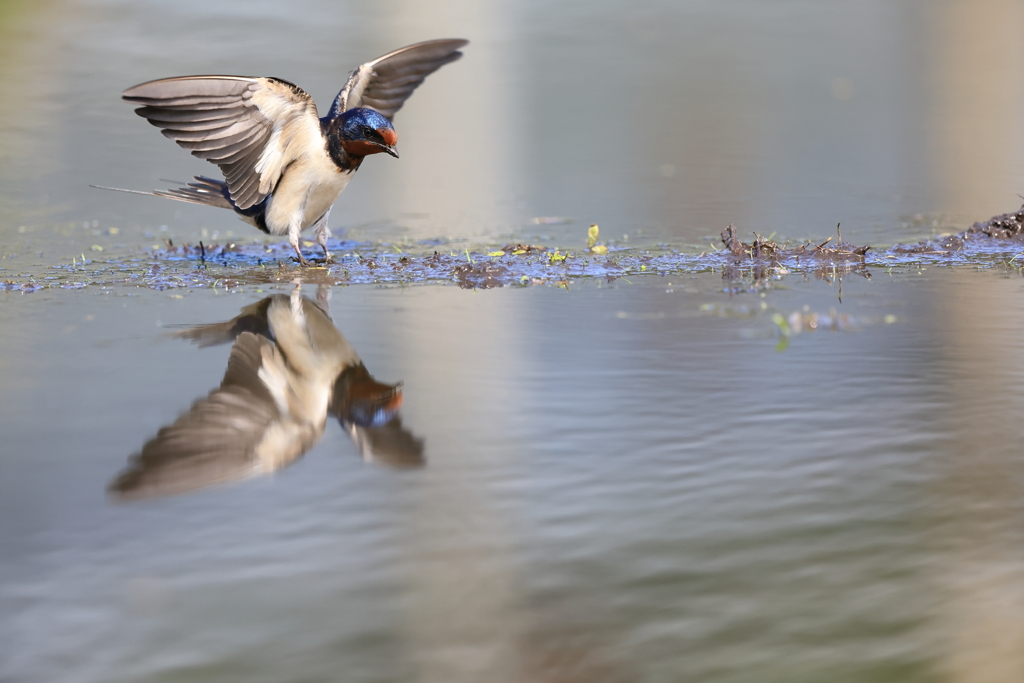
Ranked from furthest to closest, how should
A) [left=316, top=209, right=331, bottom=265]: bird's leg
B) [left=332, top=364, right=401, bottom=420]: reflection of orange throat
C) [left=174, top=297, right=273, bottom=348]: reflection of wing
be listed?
[left=316, top=209, right=331, bottom=265]: bird's leg, [left=174, top=297, right=273, bottom=348]: reflection of wing, [left=332, top=364, right=401, bottom=420]: reflection of orange throat

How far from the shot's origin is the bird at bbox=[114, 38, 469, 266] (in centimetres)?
584

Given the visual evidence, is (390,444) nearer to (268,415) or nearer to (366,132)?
(268,415)

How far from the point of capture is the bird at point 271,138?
5.84 meters

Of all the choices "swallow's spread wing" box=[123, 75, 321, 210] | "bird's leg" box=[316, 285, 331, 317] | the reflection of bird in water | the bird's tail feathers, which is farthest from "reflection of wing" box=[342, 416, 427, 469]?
the bird's tail feathers

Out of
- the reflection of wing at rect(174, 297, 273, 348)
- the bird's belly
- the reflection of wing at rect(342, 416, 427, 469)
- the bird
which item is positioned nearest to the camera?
the reflection of wing at rect(342, 416, 427, 469)

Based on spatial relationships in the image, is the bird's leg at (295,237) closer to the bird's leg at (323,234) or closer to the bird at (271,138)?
the bird at (271,138)

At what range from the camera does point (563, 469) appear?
10.4ft

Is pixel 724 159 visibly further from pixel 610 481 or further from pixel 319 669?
pixel 319 669

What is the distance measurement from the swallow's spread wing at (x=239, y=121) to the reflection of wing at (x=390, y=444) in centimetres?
271

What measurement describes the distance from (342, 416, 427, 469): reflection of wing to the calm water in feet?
0.09

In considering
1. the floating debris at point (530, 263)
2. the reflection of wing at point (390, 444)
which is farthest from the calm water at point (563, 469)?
the floating debris at point (530, 263)

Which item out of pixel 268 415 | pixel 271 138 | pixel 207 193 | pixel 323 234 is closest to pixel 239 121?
pixel 271 138

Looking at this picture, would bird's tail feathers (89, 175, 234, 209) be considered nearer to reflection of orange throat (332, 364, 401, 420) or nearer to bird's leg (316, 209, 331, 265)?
bird's leg (316, 209, 331, 265)

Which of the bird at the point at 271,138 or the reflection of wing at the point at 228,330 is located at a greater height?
the bird at the point at 271,138
